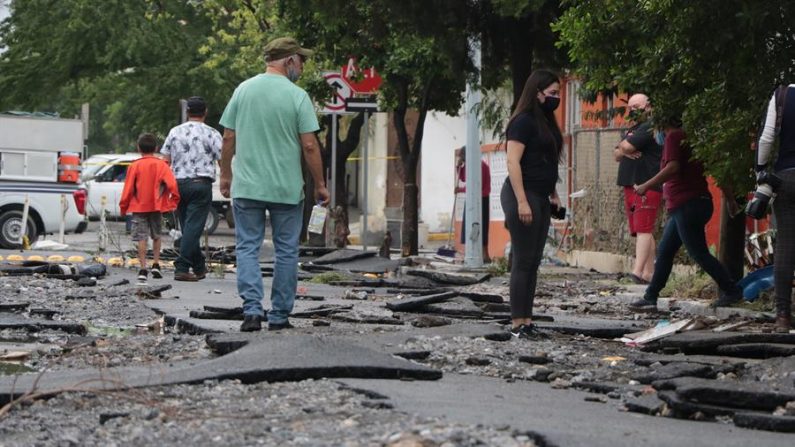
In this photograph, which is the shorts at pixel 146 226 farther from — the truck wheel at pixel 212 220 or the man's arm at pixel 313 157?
the truck wheel at pixel 212 220

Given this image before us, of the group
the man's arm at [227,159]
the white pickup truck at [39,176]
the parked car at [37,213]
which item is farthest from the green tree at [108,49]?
the man's arm at [227,159]

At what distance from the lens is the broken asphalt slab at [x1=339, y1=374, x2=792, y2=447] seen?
6.17 m

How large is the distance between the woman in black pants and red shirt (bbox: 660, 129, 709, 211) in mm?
2709

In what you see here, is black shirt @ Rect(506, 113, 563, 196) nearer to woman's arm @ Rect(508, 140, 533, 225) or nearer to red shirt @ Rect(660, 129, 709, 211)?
woman's arm @ Rect(508, 140, 533, 225)

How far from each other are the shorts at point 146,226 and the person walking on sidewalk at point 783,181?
8431mm

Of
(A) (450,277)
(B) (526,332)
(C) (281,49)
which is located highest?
(C) (281,49)

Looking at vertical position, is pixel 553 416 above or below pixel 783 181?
below

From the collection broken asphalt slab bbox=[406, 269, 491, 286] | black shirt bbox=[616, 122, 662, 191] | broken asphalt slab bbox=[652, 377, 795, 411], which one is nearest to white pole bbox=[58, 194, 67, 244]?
broken asphalt slab bbox=[406, 269, 491, 286]

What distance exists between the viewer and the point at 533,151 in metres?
10.6

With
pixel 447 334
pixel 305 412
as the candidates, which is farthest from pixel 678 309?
pixel 305 412

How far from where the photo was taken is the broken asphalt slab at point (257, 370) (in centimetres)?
744

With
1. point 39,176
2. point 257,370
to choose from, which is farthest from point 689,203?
point 39,176

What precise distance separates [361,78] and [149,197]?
8.31 metres

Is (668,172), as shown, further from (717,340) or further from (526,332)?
(717,340)
